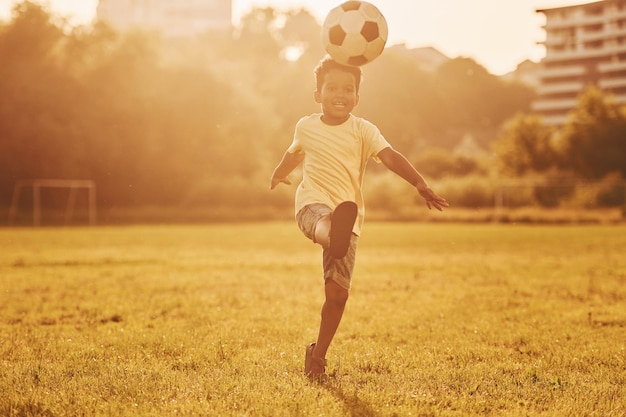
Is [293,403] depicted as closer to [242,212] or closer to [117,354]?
[117,354]

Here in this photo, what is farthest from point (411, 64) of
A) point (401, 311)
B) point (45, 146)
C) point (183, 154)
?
point (401, 311)

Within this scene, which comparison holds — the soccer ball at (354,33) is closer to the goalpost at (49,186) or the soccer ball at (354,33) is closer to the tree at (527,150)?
the goalpost at (49,186)

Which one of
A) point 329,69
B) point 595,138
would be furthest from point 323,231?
point 595,138

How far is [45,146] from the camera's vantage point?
38.5 m

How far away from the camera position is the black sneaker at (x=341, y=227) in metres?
4.38

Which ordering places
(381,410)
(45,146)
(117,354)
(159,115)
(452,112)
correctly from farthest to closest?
(452,112)
(159,115)
(45,146)
(117,354)
(381,410)

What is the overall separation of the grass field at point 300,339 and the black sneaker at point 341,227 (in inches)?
32.3

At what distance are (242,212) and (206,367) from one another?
35166mm

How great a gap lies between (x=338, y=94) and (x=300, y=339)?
7.94 feet

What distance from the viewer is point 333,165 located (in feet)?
16.3

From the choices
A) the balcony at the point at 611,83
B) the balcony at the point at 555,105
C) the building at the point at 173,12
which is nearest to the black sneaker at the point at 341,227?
the balcony at the point at 611,83

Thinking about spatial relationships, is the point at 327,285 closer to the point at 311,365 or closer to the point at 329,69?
the point at 311,365

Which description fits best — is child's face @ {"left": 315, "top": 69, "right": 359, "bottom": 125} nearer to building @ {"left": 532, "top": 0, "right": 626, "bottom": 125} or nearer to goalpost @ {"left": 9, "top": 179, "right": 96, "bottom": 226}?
building @ {"left": 532, "top": 0, "right": 626, "bottom": 125}

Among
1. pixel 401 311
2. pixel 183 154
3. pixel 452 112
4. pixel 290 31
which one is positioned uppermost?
pixel 290 31
